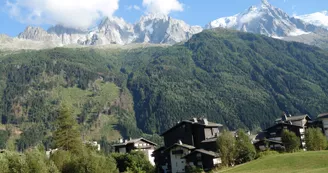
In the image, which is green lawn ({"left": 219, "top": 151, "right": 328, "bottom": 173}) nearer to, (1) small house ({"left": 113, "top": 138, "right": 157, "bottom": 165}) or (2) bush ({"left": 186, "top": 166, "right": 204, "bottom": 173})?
(2) bush ({"left": 186, "top": 166, "right": 204, "bottom": 173})

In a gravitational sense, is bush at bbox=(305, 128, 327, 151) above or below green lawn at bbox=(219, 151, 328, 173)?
above

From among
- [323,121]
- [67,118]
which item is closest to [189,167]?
[67,118]

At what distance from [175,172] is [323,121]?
2454 inches

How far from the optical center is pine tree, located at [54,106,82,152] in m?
82.9

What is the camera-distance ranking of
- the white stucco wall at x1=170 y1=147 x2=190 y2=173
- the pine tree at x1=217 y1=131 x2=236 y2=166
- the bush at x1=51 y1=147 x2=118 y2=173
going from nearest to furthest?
the bush at x1=51 y1=147 x2=118 y2=173
the pine tree at x1=217 y1=131 x2=236 y2=166
the white stucco wall at x1=170 y1=147 x2=190 y2=173

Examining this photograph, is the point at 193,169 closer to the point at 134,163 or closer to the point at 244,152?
the point at 244,152

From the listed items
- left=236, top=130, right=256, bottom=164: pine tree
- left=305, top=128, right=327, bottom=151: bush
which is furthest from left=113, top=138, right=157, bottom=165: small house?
left=305, top=128, right=327, bottom=151: bush

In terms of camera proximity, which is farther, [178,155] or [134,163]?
[178,155]

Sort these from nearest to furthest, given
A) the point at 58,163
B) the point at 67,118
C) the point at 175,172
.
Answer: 1. the point at 58,163
2. the point at 67,118
3. the point at 175,172

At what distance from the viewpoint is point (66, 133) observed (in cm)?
8381

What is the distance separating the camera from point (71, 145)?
83.1 metres

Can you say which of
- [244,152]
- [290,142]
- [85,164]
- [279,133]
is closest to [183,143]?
[244,152]

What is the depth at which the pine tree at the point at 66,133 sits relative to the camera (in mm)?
82875

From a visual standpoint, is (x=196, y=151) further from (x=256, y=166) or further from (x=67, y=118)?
(x=67, y=118)
